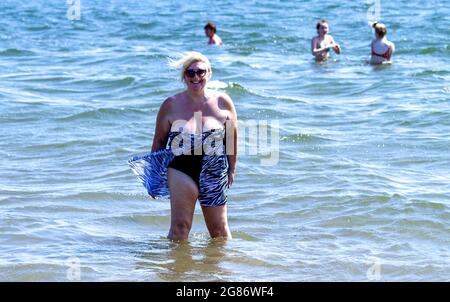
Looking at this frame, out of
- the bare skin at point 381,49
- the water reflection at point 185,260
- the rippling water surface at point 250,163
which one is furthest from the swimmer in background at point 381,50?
the water reflection at point 185,260

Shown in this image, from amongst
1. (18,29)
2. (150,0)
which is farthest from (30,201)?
(150,0)

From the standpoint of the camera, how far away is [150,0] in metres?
30.4

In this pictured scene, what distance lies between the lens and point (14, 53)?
18.4 metres

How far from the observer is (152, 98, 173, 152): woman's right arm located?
253 inches

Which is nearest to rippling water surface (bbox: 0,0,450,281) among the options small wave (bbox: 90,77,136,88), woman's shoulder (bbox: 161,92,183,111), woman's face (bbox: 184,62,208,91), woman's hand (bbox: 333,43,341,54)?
small wave (bbox: 90,77,136,88)

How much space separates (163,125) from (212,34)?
42.4 ft

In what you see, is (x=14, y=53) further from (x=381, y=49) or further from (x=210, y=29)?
(x=381, y=49)

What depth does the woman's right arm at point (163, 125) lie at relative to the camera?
253 inches

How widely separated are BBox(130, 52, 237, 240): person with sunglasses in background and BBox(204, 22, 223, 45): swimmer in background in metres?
12.7

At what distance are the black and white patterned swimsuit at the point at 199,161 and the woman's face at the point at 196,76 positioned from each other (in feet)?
1.06

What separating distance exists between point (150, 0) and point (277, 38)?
35.1 ft

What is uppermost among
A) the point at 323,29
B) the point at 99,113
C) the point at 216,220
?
the point at 323,29

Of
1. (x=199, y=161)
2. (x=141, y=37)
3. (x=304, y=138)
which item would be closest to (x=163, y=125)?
(x=199, y=161)

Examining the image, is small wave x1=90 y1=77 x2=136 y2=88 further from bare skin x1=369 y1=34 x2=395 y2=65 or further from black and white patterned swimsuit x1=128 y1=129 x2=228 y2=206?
black and white patterned swimsuit x1=128 y1=129 x2=228 y2=206
